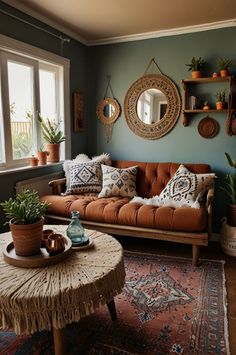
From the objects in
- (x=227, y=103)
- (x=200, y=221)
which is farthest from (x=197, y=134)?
(x=200, y=221)

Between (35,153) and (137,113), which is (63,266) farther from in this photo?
(137,113)

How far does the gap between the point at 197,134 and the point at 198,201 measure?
0.95 meters

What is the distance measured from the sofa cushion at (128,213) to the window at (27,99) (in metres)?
0.64

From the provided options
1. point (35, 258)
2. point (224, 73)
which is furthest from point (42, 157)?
point (224, 73)

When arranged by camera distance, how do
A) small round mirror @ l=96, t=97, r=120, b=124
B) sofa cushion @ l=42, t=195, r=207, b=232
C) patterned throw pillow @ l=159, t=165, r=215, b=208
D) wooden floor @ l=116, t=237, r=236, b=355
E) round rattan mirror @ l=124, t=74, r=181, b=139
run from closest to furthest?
1. wooden floor @ l=116, t=237, r=236, b=355
2. sofa cushion @ l=42, t=195, r=207, b=232
3. patterned throw pillow @ l=159, t=165, r=215, b=208
4. round rattan mirror @ l=124, t=74, r=181, b=139
5. small round mirror @ l=96, t=97, r=120, b=124

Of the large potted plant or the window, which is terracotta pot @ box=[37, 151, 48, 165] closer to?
the window

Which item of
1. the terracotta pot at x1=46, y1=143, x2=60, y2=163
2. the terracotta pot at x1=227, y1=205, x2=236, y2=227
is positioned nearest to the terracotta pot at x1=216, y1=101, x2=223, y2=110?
the terracotta pot at x1=227, y1=205, x2=236, y2=227

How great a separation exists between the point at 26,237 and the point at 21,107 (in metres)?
1.87

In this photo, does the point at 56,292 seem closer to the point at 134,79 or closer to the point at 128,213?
the point at 128,213

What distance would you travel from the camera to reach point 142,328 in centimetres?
176

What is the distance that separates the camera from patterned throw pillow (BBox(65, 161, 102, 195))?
125 inches

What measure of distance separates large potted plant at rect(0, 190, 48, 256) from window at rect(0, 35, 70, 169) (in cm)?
140

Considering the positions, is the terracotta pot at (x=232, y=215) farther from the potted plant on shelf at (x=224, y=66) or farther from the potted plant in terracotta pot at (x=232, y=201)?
the potted plant on shelf at (x=224, y=66)

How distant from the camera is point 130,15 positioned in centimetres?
283
